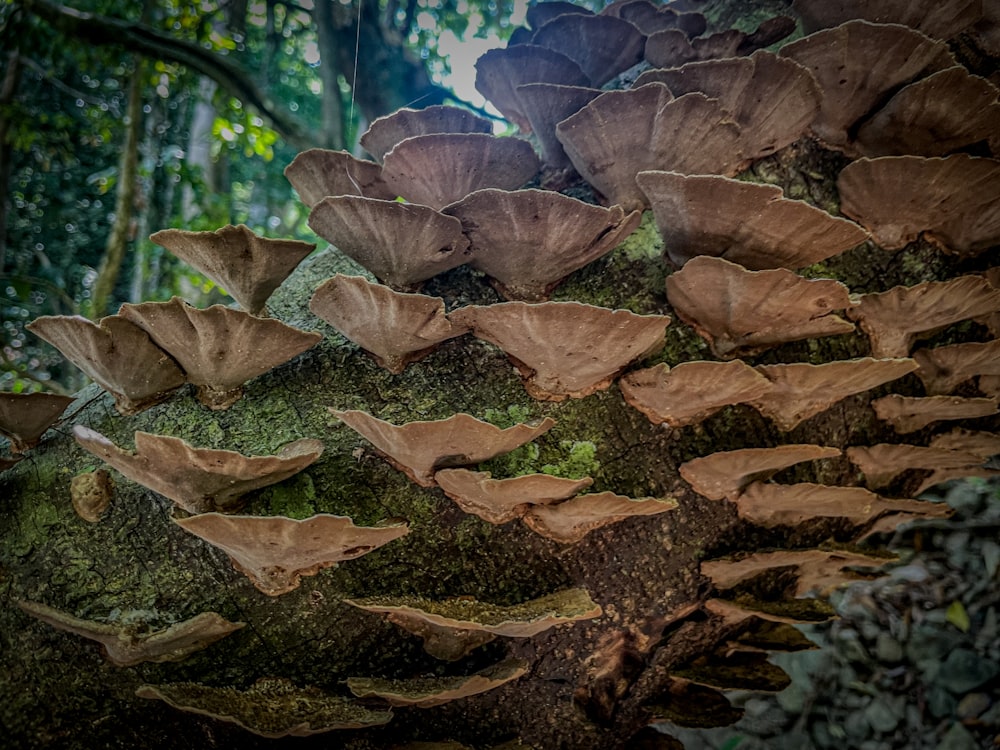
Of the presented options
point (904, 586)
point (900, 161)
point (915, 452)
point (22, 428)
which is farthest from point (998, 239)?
point (904, 586)

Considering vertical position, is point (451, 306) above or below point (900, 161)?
below

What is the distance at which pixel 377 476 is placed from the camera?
3.91 feet

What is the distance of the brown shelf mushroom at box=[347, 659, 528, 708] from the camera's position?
3.40 feet

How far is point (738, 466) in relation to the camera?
1.16m

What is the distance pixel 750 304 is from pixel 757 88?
1.68 ft

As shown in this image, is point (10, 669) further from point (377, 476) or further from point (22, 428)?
point (377, 476)

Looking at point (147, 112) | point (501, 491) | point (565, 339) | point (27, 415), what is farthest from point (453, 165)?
point (147, 112)

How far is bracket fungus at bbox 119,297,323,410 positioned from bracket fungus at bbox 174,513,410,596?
1.11 feet

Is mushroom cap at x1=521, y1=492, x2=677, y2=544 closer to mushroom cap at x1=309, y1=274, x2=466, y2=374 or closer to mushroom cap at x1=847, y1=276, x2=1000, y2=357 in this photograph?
mushroom cap at x1=309, y1=274, x2=466, y2=374

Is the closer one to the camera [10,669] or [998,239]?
[10,669]

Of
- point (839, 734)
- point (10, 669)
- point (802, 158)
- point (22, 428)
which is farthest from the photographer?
point (839, 734)

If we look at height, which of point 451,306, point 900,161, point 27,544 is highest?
point 900,161

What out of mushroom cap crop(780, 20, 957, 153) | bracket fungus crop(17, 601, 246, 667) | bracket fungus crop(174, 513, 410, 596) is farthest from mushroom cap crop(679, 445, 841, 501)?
bracket fungus crop(17, 601, 246, 667)

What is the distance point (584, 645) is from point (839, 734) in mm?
3013
